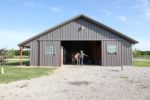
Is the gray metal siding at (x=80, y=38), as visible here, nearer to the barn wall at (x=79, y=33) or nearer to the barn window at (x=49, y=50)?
the barn wall at (x=79, y=33)

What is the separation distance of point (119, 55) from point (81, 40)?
13.7 feet

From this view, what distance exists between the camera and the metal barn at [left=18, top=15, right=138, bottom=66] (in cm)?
2672

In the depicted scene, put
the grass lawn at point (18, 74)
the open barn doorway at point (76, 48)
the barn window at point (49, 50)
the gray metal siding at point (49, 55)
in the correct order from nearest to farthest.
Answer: the grass lawn at point (18, 74), the gray metal siding at point (49, 55), the barn window at point (49, 50), the open barn doorway at point (76, 48)

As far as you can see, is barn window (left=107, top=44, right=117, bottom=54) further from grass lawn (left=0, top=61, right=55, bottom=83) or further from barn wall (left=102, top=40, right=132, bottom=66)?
grass lawn (left=0, top=61, right=55, bottom=83)

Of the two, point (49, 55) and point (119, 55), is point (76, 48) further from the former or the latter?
point (119, 55)

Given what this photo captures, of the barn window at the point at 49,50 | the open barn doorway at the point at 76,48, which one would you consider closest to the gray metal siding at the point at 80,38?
the barn window at the point at 49,50

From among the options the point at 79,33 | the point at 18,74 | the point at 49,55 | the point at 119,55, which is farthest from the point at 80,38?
the point at 18,74

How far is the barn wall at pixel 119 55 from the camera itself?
1051 inches

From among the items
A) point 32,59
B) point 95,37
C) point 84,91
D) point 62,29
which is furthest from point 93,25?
point 84,91

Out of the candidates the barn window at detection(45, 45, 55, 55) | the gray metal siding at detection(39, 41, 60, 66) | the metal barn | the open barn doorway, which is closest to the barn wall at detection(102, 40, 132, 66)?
the metal barn

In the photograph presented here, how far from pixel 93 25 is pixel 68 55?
972 centimetres

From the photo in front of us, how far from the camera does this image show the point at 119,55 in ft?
88.0

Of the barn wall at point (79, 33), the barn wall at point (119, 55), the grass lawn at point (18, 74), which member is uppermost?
the barn wall at point (79, 33)

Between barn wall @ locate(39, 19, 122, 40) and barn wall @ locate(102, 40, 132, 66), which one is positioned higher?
barn wall @ locate(39, 19, 122, 40)
